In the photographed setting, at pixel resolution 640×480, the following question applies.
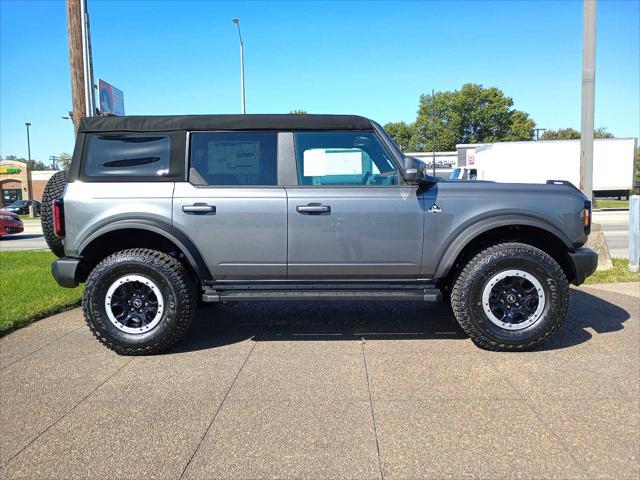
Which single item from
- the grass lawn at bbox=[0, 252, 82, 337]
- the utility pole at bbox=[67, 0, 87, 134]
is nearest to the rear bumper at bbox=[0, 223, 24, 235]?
the grass lawn at bbox=[0, 252, 82, 337]

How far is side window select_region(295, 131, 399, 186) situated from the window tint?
1.22 m

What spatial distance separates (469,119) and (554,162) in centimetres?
3845

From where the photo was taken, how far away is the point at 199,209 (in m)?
4.08

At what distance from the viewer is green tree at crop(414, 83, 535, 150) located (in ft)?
201

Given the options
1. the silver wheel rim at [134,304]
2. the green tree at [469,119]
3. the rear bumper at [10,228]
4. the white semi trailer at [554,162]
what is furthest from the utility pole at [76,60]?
the green tree at [469,119]

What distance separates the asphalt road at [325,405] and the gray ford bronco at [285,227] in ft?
1.52

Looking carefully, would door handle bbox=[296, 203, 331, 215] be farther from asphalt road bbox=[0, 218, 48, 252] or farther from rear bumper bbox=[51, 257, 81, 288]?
asphalt road bbox=[0, 218, 48, 252]

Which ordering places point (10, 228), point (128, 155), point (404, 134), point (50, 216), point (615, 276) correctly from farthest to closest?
point (404, 134), point (10, 228), point (615, 276), point (50, 216), point (128, 155)

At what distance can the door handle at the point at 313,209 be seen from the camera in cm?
407

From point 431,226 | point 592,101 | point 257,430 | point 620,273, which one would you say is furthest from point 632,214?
point 257,430

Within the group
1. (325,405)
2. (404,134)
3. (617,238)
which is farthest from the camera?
(404,134)

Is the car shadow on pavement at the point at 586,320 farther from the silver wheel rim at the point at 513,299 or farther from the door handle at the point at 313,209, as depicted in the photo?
the door handle at the point at 313,209

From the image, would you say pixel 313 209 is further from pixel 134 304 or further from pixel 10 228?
pixel 10 228

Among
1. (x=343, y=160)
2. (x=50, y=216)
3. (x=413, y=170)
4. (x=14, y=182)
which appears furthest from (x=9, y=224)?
(x=14, y=182)
